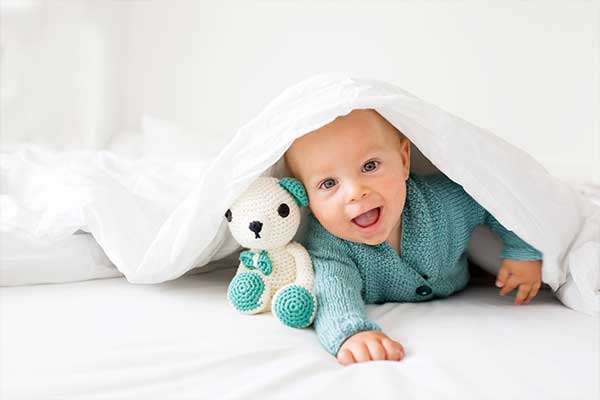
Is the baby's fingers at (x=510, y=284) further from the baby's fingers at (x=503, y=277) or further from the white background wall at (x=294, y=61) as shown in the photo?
the white background wall at (x=294, y=61)

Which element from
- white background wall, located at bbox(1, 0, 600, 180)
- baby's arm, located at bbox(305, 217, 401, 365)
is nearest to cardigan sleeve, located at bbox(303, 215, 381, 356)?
baby's arm, located at bbox(305, 217, 401, 365)

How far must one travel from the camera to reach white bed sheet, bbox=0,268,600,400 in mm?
720

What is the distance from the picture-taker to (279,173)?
3.61ft

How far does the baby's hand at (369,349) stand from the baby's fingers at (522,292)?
1.04 feet

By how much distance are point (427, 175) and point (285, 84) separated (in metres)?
0.96

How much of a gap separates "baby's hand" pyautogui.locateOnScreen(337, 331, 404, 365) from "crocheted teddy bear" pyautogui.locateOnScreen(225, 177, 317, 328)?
0.11 metres

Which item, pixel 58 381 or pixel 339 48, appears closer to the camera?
pixel 58 381

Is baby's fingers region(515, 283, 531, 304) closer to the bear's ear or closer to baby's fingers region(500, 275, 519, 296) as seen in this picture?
baby's fingers region(500, 275, 519, 296)

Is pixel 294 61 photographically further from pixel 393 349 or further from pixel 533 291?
pixel 393 349

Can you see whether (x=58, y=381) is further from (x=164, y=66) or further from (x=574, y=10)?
(x=164, y=66)

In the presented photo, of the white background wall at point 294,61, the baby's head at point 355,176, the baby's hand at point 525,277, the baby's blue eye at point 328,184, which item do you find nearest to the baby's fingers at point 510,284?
the baby's hand at point 525,277

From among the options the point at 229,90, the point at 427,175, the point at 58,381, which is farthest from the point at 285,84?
the point at 58,381

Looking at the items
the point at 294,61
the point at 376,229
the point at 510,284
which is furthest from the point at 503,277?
the point at 294,61

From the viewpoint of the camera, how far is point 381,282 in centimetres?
108
